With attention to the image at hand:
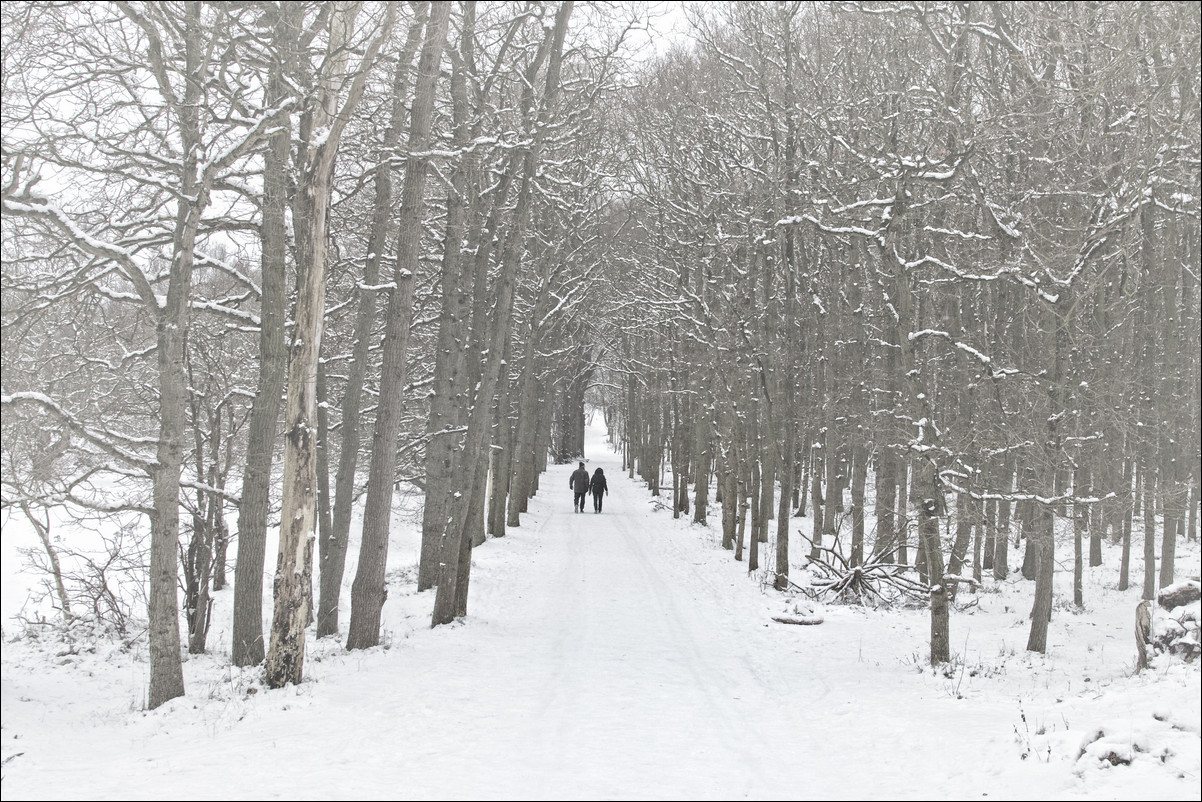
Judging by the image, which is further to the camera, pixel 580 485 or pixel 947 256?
pixel 580 485

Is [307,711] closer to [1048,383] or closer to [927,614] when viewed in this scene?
[1048,383]

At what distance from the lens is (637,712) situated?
7324 millimetres

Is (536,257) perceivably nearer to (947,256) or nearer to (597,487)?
(947,256)

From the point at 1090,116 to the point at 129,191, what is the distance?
11386 mm

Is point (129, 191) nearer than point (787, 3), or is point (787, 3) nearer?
point (129, 191)

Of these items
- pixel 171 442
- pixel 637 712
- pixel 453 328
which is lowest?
pixel 637 712

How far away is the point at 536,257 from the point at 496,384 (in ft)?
28.9

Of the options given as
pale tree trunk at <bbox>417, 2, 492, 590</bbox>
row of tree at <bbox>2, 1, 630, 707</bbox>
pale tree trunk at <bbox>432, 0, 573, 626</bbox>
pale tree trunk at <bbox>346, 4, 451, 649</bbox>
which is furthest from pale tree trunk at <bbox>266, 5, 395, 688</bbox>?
pale tree trunk at <bbox>432, 0, 573, 626</bbox>

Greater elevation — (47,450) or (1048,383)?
(1048,383)

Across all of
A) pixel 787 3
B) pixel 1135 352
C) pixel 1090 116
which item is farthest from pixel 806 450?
pixel 1090 116

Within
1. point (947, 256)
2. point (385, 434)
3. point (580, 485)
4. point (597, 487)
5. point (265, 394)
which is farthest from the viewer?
point (597, 487)

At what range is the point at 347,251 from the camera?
55.9 ft

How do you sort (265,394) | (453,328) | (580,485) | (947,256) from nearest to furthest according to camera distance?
(265,394) → (453,328) → (947,256) → (580,485)

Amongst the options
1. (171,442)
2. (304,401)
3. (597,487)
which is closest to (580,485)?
(597,487)
